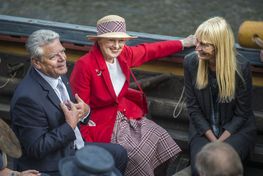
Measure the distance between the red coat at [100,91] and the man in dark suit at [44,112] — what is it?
1.20 ft

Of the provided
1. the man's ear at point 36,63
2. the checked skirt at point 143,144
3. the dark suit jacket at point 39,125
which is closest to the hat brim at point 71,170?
the dark suit jacket at point 39,125

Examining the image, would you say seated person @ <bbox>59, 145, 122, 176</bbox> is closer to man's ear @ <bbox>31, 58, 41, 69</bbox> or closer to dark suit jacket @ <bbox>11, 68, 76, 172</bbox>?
dark suit jacket @ <bbox>11, 68, 76, 172</bbox>

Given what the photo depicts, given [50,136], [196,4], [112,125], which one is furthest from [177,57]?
[196,4]

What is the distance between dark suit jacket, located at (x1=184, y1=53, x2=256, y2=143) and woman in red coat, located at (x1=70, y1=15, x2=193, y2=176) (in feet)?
0.87

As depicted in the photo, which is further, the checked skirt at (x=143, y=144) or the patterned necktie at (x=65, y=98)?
the checked skirt at (x=143, y=144)

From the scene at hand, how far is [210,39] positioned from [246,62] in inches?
11.8

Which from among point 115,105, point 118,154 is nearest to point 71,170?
point 118,154

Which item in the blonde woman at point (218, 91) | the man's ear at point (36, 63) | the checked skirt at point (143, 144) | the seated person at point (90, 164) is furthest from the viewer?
the checked skirt at point (143, 144)

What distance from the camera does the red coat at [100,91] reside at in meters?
4.00

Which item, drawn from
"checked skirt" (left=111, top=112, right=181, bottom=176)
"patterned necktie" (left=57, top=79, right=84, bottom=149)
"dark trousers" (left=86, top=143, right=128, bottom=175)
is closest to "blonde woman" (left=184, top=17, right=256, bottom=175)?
"checked skirt" (left=111, top=112, right=181, bottom=176)

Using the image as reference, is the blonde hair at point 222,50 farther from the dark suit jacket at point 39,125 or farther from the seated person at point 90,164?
the seated person at point 90,164

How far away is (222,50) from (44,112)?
3.89ft

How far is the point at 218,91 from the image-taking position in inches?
154

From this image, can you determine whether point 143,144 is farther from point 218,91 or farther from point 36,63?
point 36,63
